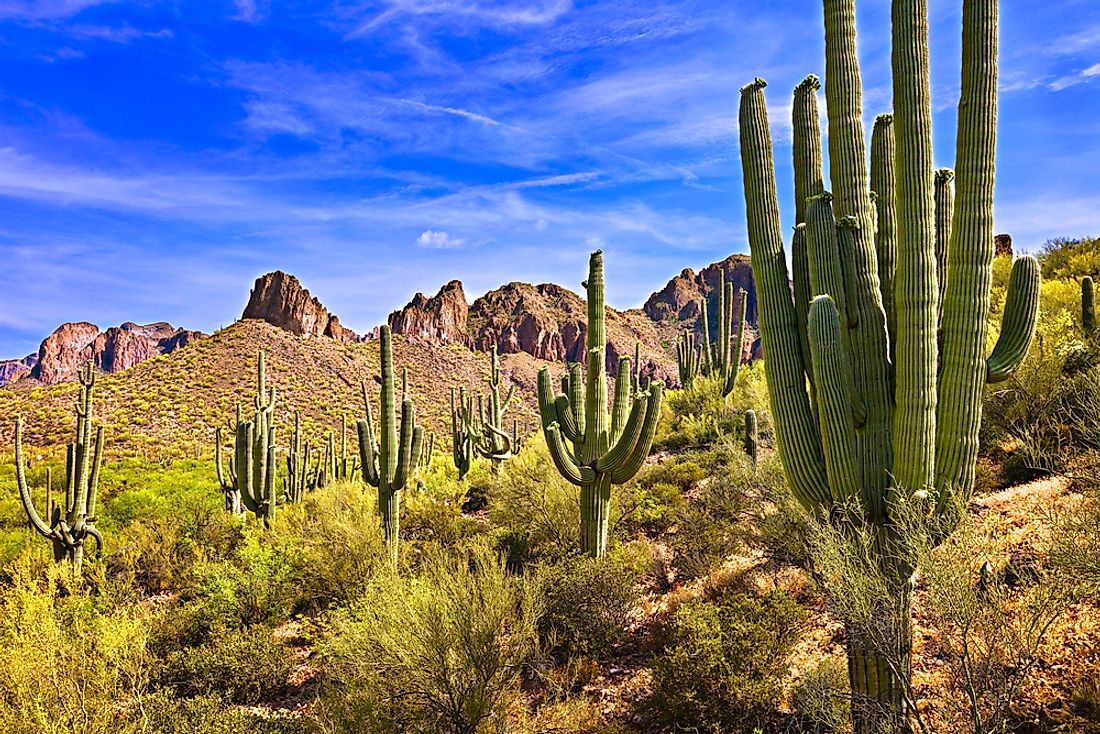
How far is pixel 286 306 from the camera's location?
6238cm

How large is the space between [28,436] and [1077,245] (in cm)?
4895

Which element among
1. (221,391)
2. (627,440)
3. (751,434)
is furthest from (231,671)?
(221,391)

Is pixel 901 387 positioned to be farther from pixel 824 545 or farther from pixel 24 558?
pixel 24 558

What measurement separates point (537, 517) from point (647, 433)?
3.69m

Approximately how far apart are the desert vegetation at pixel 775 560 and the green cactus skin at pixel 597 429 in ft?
0.16

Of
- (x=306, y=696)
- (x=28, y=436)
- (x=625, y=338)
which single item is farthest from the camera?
Result: (x=625, y=338)

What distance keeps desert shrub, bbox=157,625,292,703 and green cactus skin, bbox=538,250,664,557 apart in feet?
15.0

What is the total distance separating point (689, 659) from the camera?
22.0 feet

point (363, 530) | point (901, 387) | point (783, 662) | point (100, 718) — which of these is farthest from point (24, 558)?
point (901, 387)

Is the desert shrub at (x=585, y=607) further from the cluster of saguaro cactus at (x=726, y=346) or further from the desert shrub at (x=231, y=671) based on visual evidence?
the cluster of saguaro cactus at (x=726, y=346)

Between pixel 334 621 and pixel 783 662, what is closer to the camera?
pixel 783 662

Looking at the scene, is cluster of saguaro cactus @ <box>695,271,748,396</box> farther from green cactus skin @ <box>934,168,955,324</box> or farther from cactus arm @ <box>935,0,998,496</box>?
cactus arm @ <box>935,0,998,496</box>

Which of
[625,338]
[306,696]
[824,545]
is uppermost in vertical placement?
[625,338]

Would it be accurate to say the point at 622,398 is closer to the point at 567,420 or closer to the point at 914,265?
the point at 567,420
